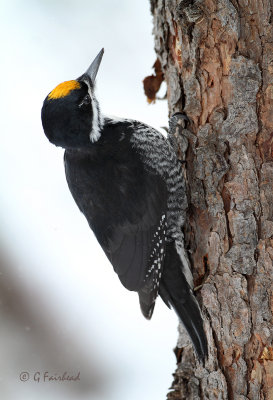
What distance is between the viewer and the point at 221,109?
2648 mm

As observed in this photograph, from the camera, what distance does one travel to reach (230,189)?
256 centimetres

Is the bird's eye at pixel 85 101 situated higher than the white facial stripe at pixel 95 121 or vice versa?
the bird's eye at pixel 85 101

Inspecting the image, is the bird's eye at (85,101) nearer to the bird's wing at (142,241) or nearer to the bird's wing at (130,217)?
the bird's wing at (130,217)

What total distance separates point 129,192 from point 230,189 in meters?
0.66

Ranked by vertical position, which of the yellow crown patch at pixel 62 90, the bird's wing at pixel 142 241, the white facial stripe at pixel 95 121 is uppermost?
the yellow crown patch at pixel 62 90

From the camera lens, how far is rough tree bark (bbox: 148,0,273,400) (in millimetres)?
2387

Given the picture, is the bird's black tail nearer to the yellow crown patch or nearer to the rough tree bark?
the rough tree bark

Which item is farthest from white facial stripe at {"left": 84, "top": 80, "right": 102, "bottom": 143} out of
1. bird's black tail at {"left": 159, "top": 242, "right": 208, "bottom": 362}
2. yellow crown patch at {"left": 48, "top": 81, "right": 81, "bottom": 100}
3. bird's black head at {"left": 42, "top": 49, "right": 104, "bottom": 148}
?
bird's black tail at {"left": 159, "top": 242, "right": 208, "bottom": 362}

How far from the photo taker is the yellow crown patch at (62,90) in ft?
9.40

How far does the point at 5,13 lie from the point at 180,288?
11.8 feet

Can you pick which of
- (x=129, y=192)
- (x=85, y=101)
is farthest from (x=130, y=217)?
(x=85, y=101)

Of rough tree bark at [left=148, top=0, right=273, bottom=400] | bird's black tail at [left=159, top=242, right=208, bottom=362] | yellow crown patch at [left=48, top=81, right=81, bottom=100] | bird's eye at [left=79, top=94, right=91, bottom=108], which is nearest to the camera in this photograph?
rough tree bark at [left=148, top=0, right=273, bottom=400]

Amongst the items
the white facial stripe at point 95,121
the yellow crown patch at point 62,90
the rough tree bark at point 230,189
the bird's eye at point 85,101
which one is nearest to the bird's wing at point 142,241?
the rough tree bark at point 230,189

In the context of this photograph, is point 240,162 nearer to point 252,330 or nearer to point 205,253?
point 205,253
